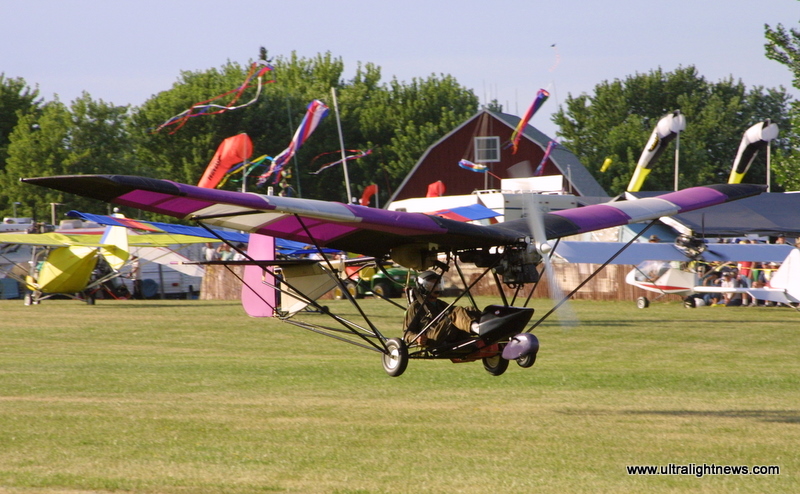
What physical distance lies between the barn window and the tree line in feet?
25.5

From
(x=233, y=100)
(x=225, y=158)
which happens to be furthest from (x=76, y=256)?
(x=233, y=100)

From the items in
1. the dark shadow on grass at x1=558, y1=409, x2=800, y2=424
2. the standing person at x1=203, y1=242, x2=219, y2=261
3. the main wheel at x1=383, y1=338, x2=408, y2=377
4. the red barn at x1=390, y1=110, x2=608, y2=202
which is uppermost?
the red barn at x1=390, y1=110, x2=608, y2=202

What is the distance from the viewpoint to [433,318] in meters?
9.84

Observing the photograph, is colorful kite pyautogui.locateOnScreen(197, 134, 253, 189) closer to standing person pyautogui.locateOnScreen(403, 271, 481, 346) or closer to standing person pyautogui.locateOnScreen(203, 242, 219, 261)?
standing person pyautogui.locateOnScreen(203, 242, 219, 261)

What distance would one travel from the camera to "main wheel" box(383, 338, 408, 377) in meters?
9.56

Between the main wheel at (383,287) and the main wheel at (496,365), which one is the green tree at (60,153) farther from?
the main wheel at (496,365)

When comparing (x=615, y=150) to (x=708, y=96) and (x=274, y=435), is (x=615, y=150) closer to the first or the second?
(x=708, y=96)

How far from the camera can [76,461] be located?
8.45 meters

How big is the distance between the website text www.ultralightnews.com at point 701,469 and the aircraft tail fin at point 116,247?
893 inches

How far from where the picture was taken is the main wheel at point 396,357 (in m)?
9.56

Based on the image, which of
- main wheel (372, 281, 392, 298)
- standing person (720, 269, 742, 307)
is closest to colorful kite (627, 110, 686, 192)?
standing person (720, 269, 742, 307)

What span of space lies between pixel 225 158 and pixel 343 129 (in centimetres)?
3554

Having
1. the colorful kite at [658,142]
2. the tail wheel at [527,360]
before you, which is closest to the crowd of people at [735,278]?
the colorful kite at [658,142]

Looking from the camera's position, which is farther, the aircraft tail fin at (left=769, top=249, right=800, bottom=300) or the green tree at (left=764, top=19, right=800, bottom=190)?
the green tree at (left=764, top=19, right=800, bottom=190)
